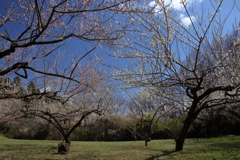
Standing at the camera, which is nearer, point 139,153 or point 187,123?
point 187,123

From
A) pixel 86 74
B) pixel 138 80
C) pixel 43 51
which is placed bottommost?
pixel 138 80

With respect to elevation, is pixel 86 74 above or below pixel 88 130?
above

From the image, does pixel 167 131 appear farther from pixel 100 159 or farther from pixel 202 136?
pixel 100 159

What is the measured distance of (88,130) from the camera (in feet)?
56.4

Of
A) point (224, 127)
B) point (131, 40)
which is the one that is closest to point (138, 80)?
point (131, 40)

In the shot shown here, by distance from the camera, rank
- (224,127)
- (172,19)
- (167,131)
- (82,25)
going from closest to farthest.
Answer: (82,25), (172,19), (224,127), (167,131)

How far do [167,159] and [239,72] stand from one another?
2.89m

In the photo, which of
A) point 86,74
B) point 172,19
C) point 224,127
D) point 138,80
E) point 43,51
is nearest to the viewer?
point 172,19

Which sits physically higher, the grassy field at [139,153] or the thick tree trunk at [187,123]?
the thick tree trunk at [187,123]

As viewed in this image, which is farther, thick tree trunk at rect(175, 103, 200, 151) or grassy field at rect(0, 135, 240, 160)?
thick tree trunk at rect(175, 103, 200, 151)

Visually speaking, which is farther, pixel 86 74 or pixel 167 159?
pixel 86 74

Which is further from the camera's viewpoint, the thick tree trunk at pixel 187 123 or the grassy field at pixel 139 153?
the thick tree trunk at pixel 187 123

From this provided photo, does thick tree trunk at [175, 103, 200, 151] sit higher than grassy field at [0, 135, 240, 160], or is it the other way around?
thick tree trunk at [175, 103, 200, 151]

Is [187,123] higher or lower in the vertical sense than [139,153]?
higher
